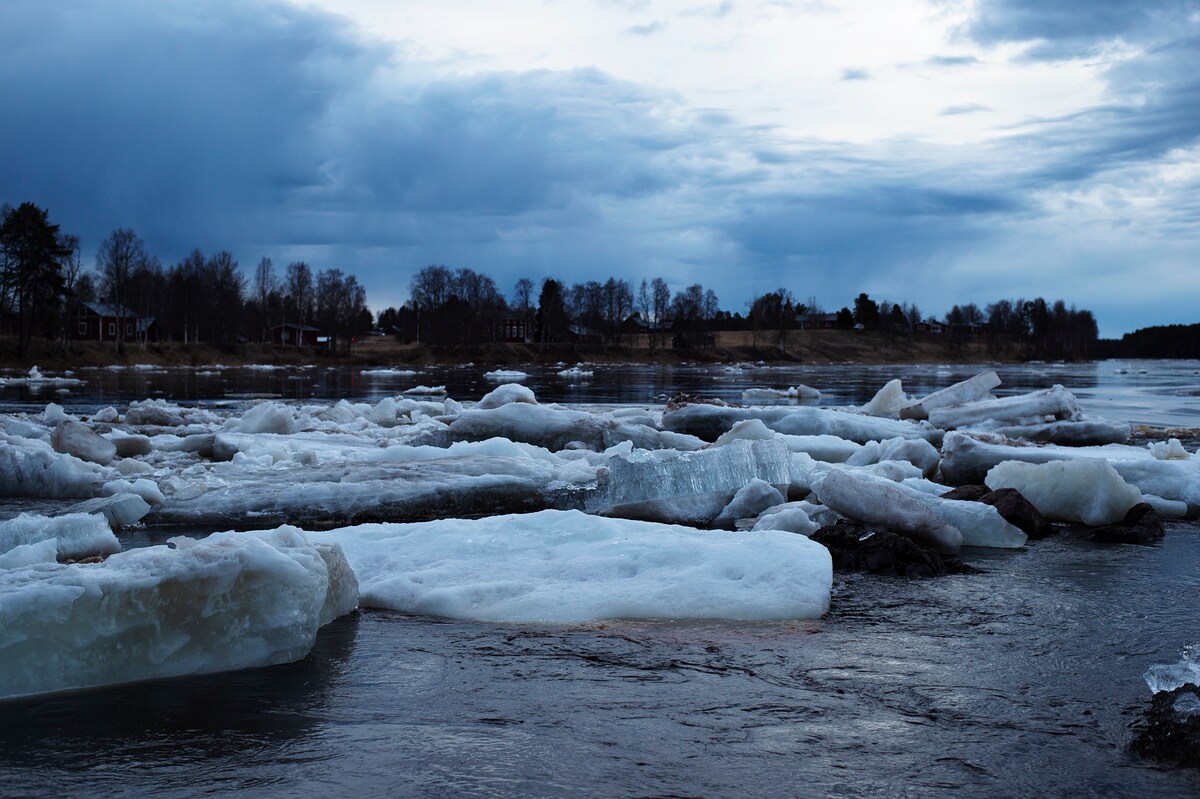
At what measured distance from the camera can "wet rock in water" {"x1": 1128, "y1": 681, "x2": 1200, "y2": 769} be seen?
3920 millimetres

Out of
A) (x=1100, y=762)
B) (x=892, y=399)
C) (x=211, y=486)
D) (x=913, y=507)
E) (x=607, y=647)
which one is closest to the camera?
(x=1100, y=762)

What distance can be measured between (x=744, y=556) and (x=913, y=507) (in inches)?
88.7

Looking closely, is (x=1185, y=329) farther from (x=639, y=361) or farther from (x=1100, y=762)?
(x=1100, y=762)

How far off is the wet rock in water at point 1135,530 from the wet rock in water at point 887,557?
1.96 meters

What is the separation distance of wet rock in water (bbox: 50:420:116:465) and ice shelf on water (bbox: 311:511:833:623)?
222 inches

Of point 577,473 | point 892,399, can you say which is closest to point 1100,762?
point 577,473

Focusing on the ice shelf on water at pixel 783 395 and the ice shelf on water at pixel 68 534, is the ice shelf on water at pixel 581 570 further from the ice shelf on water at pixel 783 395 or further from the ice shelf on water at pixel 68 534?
the ice shelf on water at pixel 783 395

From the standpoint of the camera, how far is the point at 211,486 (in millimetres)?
10008

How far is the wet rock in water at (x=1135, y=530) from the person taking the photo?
8586 mm

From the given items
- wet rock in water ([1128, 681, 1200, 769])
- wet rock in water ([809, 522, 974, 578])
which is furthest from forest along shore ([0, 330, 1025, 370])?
wet rock in water ([1128, 681, 1200, 769])

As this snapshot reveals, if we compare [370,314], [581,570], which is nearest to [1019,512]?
[581,570]

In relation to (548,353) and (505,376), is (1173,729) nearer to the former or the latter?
(505,376)

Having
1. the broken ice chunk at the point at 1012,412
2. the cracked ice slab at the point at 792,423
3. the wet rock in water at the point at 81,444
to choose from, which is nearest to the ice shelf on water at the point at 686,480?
the cracked ice slab at the point at 792,423

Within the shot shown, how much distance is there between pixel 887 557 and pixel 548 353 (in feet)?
297
